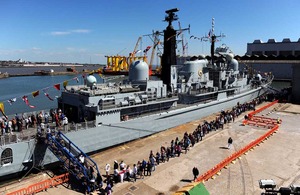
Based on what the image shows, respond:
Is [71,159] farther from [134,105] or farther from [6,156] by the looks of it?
[134,105]

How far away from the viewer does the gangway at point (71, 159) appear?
13.2m

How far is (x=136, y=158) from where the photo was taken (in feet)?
56.8

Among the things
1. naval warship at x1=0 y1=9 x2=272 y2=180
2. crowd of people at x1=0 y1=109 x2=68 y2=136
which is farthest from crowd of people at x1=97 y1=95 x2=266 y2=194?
crowd of people at x1=0 y1=109 x2=68 y2=136

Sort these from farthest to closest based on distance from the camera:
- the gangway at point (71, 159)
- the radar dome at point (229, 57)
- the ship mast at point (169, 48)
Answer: the radar dome at point (229, 57) → the ship mast at point (169, 48) → the gangway at point (71, 159)

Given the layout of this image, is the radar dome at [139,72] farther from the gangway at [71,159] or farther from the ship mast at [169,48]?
the gangway at [71,159]

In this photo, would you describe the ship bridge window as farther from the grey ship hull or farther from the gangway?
the gangway

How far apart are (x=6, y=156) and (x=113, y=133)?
24.1 ft

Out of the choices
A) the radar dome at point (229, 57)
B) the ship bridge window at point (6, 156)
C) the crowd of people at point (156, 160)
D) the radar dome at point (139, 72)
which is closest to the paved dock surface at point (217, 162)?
the crowd of people at point (156, 160)

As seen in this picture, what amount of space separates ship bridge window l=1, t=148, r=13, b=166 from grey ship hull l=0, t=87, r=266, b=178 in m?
0.17

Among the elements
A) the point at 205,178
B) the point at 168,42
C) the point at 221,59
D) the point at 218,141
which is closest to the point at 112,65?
the point at 221,59

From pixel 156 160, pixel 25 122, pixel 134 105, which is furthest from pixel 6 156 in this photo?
pixel 134 105

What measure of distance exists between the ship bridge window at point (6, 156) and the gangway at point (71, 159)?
6.86 ft

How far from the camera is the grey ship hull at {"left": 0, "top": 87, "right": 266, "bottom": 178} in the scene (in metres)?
14.3

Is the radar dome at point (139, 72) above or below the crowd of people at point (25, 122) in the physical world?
above
